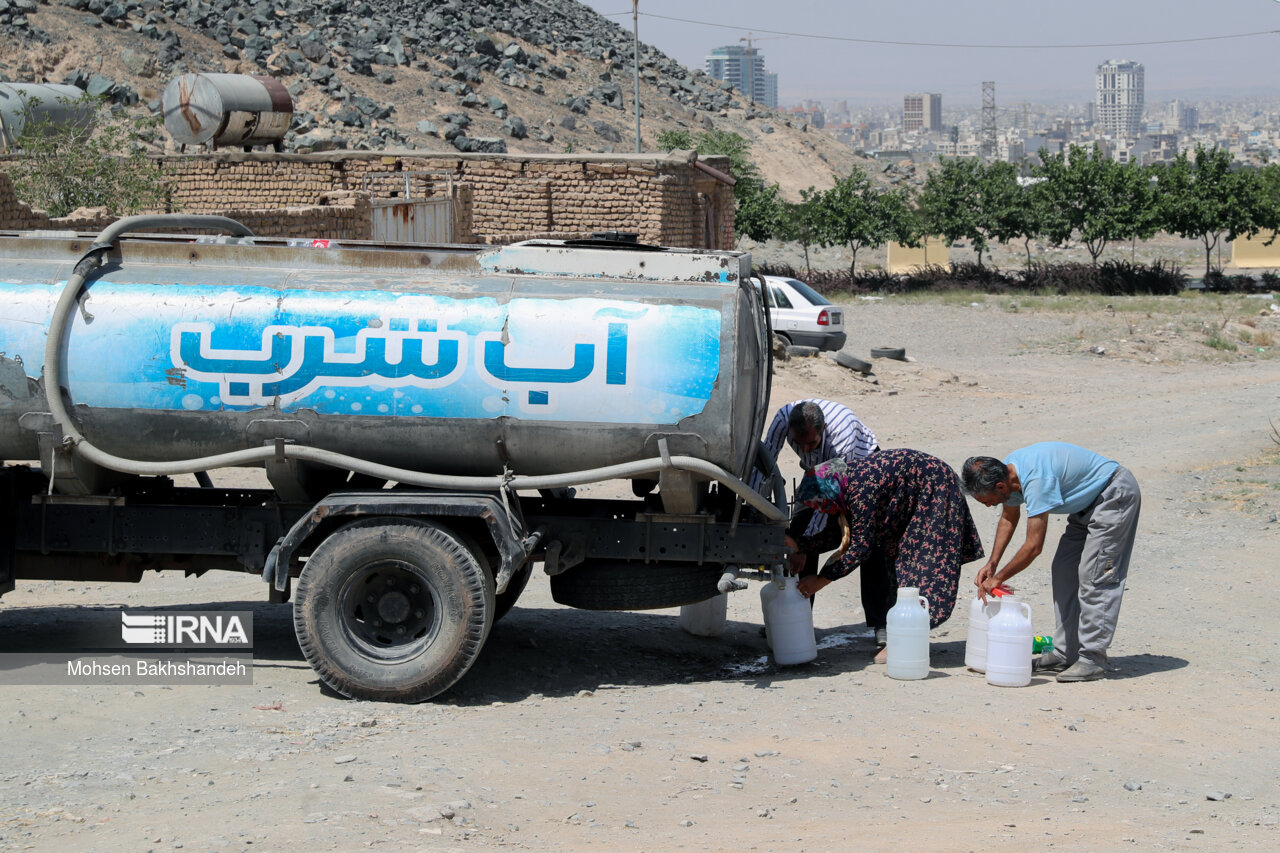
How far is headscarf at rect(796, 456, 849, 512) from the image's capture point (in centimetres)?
679

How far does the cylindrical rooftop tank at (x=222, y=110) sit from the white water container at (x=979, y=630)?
53.4 feet

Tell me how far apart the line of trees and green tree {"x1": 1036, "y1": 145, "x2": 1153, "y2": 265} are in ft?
0.10

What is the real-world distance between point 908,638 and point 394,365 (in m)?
2.91

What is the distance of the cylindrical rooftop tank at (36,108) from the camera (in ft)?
69.7

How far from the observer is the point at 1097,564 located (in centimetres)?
648

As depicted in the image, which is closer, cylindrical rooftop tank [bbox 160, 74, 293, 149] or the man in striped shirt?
the man in striped shirt

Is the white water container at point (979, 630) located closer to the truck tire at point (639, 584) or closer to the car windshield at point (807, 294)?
the truck tire at point (639, 584)

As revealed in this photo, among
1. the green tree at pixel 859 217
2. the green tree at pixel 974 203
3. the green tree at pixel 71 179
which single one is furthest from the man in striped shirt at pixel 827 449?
the green tree at pixel 974 203

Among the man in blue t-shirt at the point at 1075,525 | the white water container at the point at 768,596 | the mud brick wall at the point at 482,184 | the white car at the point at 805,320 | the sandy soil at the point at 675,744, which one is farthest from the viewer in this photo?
the white car at the point at 805,320

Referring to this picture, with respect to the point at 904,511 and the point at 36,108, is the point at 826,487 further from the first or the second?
the point at 36,108

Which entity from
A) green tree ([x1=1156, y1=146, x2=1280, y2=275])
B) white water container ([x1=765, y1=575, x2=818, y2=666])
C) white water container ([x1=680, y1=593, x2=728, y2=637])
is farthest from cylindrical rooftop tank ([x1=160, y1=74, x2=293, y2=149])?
green tree ([x1=1156, y1=146, x2=1280, y2=275])

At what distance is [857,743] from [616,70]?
2187 inches

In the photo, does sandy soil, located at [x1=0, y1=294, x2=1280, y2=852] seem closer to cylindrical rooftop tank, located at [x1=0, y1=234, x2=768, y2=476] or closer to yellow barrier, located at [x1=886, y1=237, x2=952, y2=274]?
cylindrical rooftop tank, located at [x1=0, y1=234, x2=768, y2=476]

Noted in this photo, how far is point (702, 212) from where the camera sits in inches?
851
